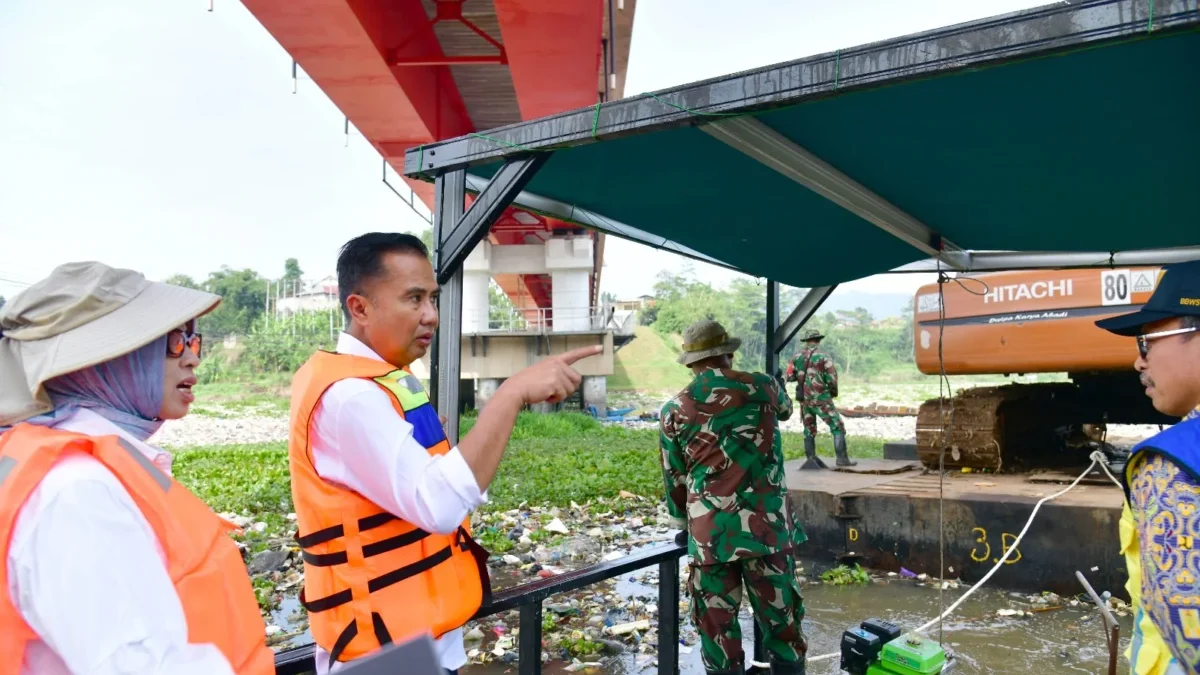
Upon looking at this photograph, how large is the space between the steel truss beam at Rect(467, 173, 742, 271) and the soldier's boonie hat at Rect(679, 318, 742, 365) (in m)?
0.62

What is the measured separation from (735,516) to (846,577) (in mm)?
3334

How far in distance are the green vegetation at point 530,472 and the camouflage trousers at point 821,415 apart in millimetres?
2161

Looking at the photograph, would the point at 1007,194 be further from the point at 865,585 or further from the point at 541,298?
the point at 541,298

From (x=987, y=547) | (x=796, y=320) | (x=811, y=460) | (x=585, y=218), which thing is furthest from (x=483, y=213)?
(x=811, y=460)

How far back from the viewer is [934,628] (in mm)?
5156

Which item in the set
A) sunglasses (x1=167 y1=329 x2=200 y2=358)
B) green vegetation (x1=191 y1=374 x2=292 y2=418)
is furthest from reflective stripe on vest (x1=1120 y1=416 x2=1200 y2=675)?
green vegetation (x1=191 y1=374 x2=292 y2=418)

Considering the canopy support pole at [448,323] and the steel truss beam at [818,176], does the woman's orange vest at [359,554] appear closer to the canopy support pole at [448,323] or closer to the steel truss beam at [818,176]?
the canopy support pole at [448,323]

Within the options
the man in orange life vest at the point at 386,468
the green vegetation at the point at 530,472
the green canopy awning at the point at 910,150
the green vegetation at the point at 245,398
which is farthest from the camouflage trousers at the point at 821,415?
the green vegetation at the point at 245,398

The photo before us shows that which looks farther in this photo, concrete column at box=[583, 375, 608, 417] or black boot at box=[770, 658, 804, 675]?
concrete column at box=[583, 375, 608, 417]

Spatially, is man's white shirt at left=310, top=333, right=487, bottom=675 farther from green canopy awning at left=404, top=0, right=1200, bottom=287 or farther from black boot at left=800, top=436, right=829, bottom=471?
black boot at left=800, top=436, right=829, bottom=471

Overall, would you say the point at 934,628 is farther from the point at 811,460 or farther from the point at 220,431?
the point at 220,431

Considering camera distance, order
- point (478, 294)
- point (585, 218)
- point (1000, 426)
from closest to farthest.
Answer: point (585, 218)
point (1000, 426)
point (478, 294)

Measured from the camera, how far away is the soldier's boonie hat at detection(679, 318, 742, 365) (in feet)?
12.4

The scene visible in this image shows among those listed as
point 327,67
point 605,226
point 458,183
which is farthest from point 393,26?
point 458,183
